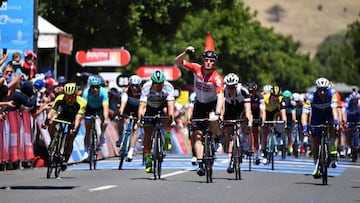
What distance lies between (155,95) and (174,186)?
3463 millimetres

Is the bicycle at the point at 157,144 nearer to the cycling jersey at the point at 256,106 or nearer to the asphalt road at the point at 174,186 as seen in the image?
the asphalt road at the point at 174,186

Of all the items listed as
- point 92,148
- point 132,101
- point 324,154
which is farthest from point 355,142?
point 324,154

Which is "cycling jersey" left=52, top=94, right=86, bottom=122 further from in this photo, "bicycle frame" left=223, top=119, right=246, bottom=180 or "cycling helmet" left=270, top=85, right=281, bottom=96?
A: "cycling helmet" left=270, top=85, right=281, bottom=96

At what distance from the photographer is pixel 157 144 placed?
2009 centimetres

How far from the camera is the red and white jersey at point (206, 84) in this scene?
19.3 metres

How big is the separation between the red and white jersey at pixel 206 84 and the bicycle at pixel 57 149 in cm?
247

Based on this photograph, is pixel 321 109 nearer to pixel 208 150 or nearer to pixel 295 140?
pixel 208 150

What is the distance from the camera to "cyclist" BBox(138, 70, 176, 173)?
67.7ft

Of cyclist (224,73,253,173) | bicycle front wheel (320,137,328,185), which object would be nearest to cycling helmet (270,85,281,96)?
cyclist (224,73,253,173)

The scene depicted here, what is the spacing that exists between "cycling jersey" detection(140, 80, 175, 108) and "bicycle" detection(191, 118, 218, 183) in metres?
1.63

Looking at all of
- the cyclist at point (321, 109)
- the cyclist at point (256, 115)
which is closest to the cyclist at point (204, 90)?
the cyclist at point (321, 109)

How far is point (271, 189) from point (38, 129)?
796 cm

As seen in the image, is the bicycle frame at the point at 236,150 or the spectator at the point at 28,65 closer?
the bicycle frame at the point at 236,150

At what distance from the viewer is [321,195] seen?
17125 mm
